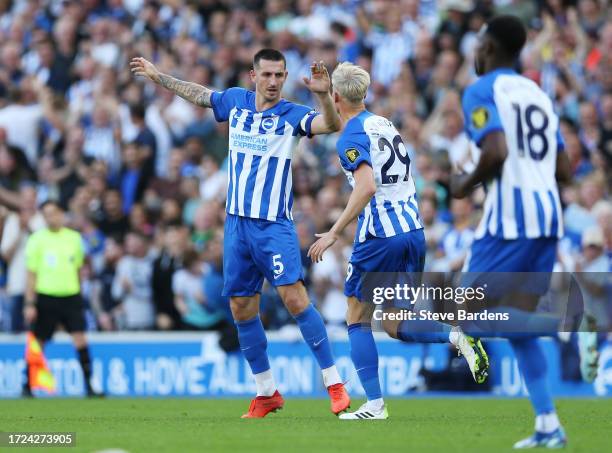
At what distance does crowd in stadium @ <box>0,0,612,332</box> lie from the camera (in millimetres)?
16984

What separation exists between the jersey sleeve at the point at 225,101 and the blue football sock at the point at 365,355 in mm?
2142

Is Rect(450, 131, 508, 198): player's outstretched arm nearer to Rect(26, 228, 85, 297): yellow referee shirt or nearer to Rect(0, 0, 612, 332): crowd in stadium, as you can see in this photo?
Rect(0, 0, 612, 332): crowd in stadium

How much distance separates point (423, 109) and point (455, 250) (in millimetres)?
3608

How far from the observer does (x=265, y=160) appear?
10836mm

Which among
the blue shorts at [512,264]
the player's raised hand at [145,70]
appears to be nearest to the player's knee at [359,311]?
the blue shorts at [512,264]

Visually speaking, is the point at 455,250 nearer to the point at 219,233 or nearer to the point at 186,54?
the point at 219,233

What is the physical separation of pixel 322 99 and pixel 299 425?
8.16 ft

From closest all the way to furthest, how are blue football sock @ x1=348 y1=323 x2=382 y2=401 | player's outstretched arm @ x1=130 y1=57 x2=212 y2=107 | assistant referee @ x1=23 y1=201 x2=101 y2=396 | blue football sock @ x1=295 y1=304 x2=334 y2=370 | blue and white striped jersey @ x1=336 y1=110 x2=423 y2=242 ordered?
blue and white striped jersey @ x1=336 y1=110 x2=423 y2=242, blue football sock @ x1=348 y1=323 x2=382 y2=401, blue football sock @ x1=295 y1=304 x2=334 y2=370, player's outstretched arm @ x1=130 y1=57 x2=212 y2=107, assistant referee @ x1=23 y1=201 x2=101 y2=396

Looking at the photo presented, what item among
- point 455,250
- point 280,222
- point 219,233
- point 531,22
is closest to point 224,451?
point 280,222

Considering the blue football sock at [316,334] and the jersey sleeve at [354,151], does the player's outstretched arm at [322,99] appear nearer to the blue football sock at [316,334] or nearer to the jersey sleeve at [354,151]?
the jersey sleeve at [354,151]

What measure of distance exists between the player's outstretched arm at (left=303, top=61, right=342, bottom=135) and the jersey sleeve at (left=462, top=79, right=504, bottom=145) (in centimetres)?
236

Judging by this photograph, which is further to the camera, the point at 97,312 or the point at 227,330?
the point at 97,312

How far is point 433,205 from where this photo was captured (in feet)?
54.6

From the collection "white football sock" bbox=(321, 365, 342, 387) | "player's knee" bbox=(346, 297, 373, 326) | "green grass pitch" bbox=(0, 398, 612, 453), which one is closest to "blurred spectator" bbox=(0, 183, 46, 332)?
"green grass pitch" bbox=(0, 398, 612, 453)
